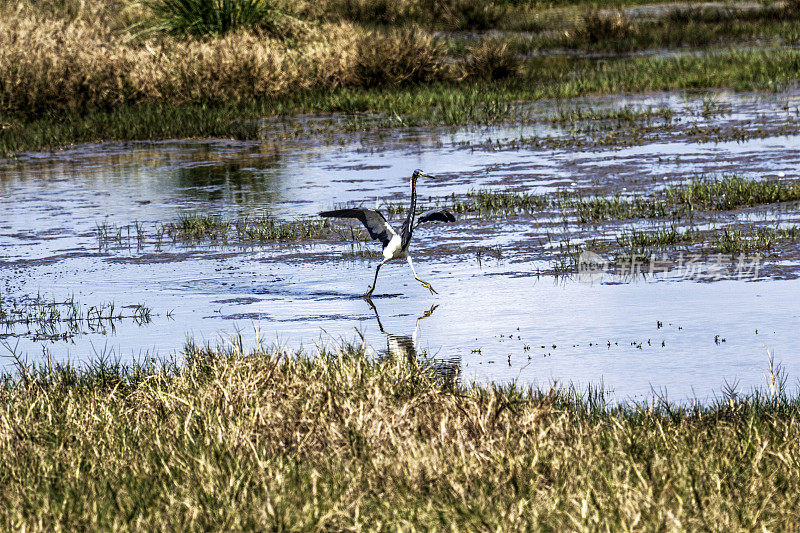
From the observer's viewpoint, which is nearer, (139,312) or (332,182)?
(139,312)

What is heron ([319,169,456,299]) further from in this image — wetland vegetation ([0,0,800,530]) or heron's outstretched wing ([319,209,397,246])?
wetland vegetation ([0,0,800,530])

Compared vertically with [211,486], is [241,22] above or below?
above

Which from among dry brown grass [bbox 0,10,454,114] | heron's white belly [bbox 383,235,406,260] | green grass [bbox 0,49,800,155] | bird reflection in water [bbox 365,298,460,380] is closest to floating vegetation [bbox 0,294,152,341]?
heron's white belly [bbox 383,235,406,260]

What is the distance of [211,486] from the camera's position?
5.39 metres

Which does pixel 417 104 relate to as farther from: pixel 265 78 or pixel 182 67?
pixel 182 67

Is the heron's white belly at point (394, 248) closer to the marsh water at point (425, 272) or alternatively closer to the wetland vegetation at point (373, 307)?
the marsh water at point (425, 272)

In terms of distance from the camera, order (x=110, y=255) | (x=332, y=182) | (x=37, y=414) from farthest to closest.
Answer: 1. (x=332, y=182)
2. (x=110, y=255)
3. (x=37, y=414)

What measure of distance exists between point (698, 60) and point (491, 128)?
9125 mm

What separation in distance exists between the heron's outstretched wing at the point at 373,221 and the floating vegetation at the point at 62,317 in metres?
1.65

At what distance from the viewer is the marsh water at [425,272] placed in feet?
27.4

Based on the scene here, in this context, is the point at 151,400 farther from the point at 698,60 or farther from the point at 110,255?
the point at 698,60

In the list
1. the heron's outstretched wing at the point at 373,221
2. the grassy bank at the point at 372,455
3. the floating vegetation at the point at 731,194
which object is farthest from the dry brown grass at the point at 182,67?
the grassy bank at the point at 372,455

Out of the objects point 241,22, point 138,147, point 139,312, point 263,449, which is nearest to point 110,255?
point 139,312

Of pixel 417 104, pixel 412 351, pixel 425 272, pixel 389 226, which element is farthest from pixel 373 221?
pixel 417 104
